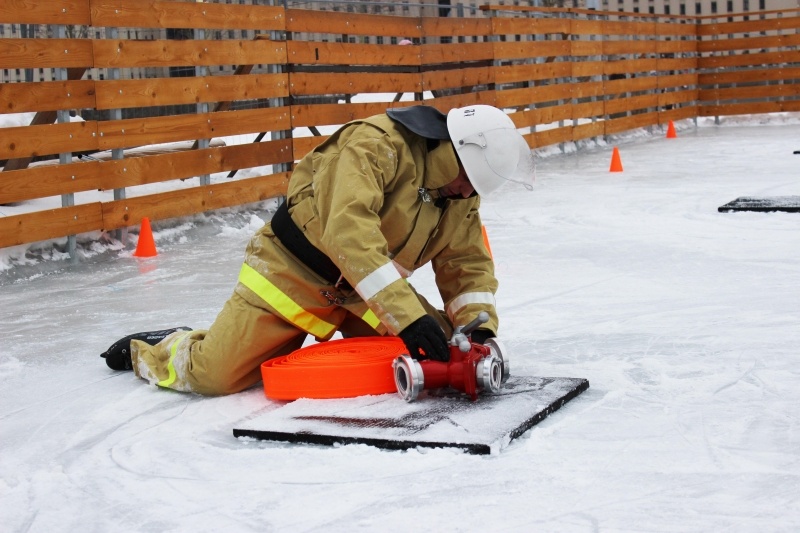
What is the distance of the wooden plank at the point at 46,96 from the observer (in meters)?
7.15

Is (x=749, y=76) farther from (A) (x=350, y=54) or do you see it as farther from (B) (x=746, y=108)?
(A) (x=350, y=54)

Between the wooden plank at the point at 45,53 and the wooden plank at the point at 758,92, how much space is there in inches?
637

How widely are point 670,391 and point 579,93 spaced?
43.7ft

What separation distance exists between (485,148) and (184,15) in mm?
5547

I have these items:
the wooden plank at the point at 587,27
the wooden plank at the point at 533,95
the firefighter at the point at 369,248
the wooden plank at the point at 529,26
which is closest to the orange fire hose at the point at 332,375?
the firefighter at the point at 369,248

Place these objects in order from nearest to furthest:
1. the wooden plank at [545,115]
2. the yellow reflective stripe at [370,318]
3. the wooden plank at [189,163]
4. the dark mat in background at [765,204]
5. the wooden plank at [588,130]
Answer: the yellow reflective stripe at [370,318] → the wooden plank at [189,163] → the dark mat in background at [765,204] → the wooden plank at [545,115] → the wooden plank at [588,130]

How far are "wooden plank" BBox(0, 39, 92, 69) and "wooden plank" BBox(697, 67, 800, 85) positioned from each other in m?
16.2

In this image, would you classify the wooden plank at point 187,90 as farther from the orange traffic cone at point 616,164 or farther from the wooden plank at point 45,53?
the orange traffic cone at point 616,164

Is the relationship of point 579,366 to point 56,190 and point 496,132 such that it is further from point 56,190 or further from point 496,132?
point 56,190

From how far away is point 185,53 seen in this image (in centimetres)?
886

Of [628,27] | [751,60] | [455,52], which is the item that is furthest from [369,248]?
[751,60]

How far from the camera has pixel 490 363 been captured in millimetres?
3750

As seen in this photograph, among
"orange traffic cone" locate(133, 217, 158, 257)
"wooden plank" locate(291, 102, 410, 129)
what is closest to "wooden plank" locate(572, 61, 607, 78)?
"wooden plank" locate(291, 102, 410, 129)

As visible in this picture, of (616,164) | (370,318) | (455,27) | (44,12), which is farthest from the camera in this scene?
(455,27)
